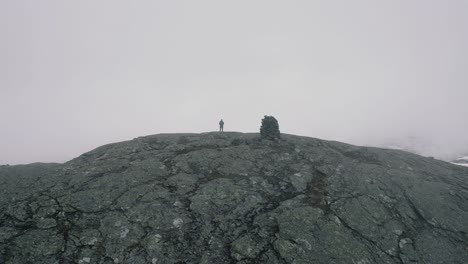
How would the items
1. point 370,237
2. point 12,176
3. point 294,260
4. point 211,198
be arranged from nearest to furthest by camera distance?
point 294,260, point 370,237, point 211,198, point 12,176

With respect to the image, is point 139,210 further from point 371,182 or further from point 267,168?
point 371,182

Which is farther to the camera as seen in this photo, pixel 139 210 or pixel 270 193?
pixel 270 193

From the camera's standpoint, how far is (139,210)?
17875 millimetres

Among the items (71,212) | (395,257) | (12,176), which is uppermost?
(12,176)

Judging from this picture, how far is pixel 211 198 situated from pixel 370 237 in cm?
1062

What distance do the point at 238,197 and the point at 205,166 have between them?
5343mm

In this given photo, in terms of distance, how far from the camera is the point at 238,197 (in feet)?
64.9

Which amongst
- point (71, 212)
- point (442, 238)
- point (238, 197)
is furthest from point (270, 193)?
point (71, 212)

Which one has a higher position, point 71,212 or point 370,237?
point 71,212

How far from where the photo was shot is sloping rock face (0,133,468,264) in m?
15.2

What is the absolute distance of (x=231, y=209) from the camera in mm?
18609

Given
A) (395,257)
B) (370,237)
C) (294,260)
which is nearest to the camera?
(294,260)

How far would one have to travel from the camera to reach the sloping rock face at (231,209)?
15.2 metres

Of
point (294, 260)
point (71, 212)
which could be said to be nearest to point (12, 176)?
point (71, 212)
